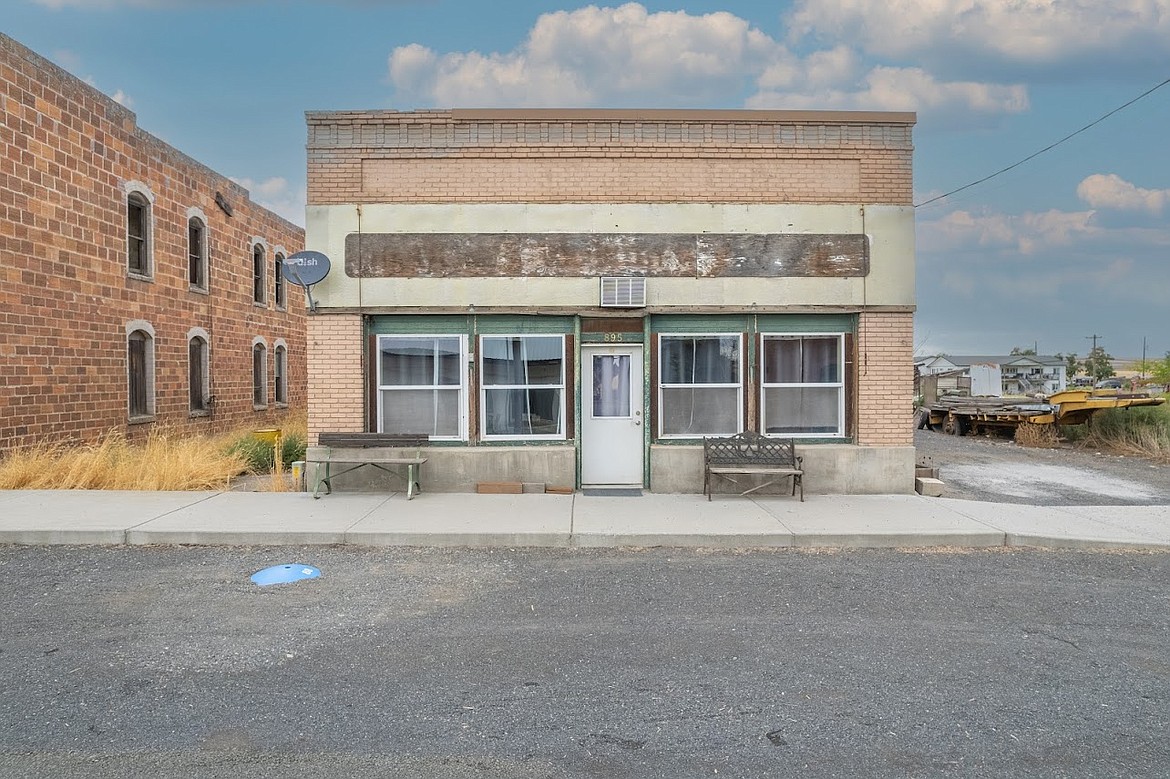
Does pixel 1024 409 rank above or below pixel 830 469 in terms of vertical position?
above

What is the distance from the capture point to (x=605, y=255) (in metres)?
10.4

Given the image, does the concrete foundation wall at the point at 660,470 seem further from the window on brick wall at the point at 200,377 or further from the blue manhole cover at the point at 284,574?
the window on brick wall at the point at 200,377

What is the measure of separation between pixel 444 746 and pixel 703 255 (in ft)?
26.4

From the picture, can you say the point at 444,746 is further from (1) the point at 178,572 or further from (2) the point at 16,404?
(2) the point at 16,404

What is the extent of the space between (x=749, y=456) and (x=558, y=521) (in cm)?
317

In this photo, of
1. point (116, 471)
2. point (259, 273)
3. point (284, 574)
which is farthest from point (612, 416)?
point (259, 273)

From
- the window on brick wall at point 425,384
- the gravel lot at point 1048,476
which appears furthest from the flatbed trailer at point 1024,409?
the window on brick wall at point 425,384

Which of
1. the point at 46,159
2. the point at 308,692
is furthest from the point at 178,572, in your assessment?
the point at 46,159

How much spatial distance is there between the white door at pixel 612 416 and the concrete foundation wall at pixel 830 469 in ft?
1.26

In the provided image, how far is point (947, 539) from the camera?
316 inches

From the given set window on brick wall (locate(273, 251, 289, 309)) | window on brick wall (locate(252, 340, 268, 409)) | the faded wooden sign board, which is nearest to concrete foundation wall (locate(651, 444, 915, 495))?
the faded wooden sign board

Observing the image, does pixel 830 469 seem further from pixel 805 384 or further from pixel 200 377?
pixel 200 377

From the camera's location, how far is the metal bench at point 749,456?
395 inches

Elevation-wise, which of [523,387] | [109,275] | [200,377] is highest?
[109,275]
